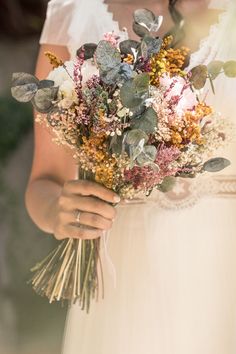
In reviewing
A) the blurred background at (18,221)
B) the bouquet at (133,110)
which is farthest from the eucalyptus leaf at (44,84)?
the blurred background at (18,221)

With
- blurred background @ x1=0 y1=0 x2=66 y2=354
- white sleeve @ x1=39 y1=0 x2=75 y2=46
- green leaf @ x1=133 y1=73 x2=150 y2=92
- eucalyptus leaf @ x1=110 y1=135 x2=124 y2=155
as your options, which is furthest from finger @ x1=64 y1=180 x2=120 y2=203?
blurred background @ x1=0 y1=0 x2=66 y2=354

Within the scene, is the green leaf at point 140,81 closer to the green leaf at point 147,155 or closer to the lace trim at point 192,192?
the green leaf at point 147,155

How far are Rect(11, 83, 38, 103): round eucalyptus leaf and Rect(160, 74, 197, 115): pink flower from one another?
0.19m

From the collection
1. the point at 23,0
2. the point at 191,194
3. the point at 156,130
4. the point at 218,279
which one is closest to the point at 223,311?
the point at 218,279

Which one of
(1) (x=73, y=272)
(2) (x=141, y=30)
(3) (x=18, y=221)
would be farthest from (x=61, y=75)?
(3) (x=18, y=221)

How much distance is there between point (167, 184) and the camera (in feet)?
3.56

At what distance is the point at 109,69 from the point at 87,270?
0.41 meters

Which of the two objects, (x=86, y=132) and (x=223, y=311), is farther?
(x=223, y=311)

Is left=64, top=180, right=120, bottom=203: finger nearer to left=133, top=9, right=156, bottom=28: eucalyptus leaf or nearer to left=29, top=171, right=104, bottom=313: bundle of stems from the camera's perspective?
left=29, top=171, right=104, bottom=313: bundle of stems

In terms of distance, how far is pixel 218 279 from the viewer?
117 centimetres

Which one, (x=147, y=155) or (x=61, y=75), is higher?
(x=61, y=75)

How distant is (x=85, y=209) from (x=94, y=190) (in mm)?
48

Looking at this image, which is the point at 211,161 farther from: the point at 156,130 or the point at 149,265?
the point at 149,265

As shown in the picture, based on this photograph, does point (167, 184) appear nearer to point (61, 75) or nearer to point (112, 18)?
point (61, 75)
